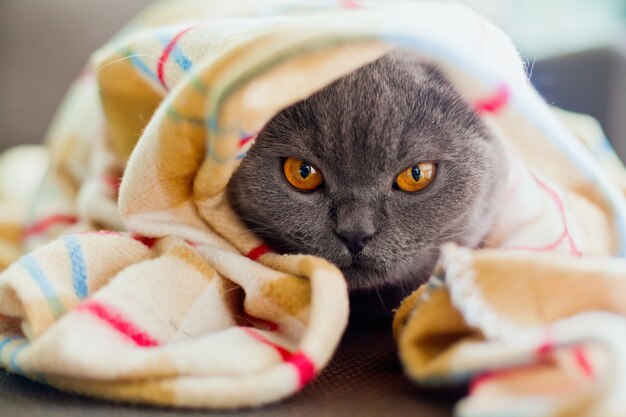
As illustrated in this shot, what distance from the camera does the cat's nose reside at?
799 mm

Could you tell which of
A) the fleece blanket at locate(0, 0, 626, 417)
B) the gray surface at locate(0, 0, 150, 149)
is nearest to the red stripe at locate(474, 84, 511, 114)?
the fleece blanket at locate(0, 0, 626, 417)

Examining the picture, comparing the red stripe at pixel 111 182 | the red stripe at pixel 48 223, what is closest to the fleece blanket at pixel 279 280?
the red stripe at pixel 111 182

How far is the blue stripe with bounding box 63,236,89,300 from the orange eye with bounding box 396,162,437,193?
0.40m

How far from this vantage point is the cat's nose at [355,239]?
0.80 meters

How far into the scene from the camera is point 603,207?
728 millimetres

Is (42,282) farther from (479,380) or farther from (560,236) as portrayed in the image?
(560,236)

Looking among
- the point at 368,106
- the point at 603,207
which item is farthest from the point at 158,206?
the point at 603,207

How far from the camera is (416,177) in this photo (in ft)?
2.79

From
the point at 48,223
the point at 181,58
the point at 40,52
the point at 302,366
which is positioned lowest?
the point at 48,223

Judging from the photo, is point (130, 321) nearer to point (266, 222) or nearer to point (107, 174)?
point (266, 222)

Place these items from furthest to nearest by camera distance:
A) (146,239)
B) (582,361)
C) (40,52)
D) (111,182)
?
(40,52) < (111,182) < (146,239) < (582,361)

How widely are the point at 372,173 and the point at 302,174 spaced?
0.32 feet

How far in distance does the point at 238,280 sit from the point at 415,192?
0.28 metres

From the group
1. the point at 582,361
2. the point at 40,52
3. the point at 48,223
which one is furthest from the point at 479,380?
the point at 40,52
